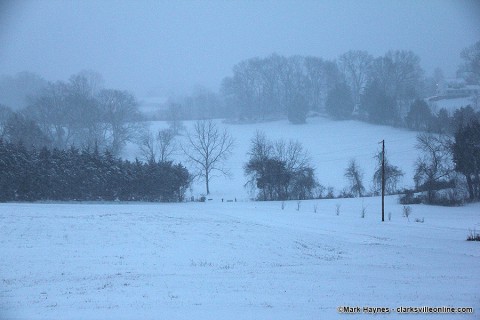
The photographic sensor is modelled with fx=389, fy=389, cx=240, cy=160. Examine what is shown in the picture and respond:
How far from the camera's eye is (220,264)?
15.9m

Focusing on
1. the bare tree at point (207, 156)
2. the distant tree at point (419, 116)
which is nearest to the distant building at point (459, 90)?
the distant tree at point (419, 116)

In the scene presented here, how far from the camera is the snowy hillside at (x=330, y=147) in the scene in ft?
174

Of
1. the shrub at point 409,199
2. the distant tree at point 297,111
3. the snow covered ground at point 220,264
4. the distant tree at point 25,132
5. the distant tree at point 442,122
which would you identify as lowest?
the snow covered ground at point 220,264

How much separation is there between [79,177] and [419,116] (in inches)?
2537

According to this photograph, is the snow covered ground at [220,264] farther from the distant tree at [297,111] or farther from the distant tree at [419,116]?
the distant tree at [297,111]

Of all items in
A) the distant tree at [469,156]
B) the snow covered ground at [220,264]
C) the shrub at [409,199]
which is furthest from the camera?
the distant tree at [469,156]

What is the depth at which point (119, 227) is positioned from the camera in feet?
74.7

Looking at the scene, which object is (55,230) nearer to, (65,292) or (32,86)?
(65,292)

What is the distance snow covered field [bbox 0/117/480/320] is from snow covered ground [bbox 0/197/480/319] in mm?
52

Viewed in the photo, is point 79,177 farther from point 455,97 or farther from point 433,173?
point 455,97

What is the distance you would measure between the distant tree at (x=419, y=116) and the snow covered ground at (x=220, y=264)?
159 ft

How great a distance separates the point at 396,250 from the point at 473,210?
858 inches

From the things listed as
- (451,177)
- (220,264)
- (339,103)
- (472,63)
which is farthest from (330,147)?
(220,264)

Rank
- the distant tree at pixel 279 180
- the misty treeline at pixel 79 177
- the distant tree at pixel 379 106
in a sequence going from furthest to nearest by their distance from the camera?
A: the distant tree at pixel 379 106
the distant tree at pixel 279 180
the misty treeline at pixel 79 177
